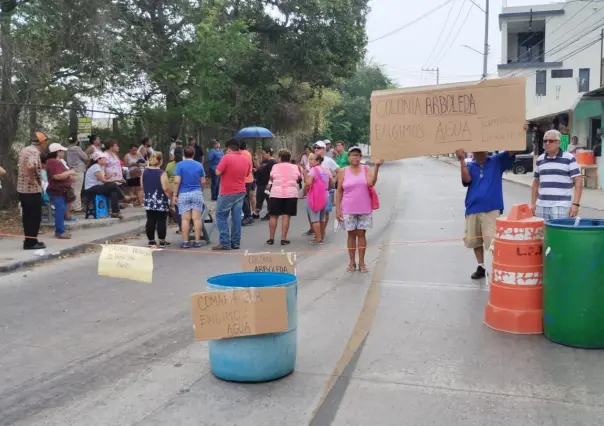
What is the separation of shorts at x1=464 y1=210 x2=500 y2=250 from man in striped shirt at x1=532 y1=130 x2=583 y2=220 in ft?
2.27

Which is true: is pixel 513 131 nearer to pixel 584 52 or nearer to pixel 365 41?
pixel 365 41

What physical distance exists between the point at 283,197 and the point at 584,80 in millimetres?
37579

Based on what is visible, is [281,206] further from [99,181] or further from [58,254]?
[99,181]

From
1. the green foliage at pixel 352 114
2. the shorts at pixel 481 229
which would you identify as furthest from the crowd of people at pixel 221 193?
the green foliage at pixel 352 114

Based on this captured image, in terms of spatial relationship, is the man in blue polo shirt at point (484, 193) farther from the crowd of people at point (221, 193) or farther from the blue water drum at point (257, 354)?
the blue water drum at point (257, 354)

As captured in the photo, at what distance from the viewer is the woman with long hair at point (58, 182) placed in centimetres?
1098

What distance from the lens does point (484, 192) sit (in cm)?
762

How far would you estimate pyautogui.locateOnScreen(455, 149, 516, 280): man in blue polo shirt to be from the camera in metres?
7.53

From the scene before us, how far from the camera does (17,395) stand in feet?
14.9

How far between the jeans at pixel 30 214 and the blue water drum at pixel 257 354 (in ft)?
21.8

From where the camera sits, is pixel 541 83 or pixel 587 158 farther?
pixel 541 83

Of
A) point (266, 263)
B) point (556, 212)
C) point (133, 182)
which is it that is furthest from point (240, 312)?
point (133, 182)

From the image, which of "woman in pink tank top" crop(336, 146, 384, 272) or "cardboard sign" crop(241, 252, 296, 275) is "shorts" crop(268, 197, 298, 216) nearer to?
"woman in pink tank top" crop(336, 146, 384, 272)

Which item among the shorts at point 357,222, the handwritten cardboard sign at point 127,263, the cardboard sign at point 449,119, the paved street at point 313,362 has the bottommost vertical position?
the paved street at point 313,362
